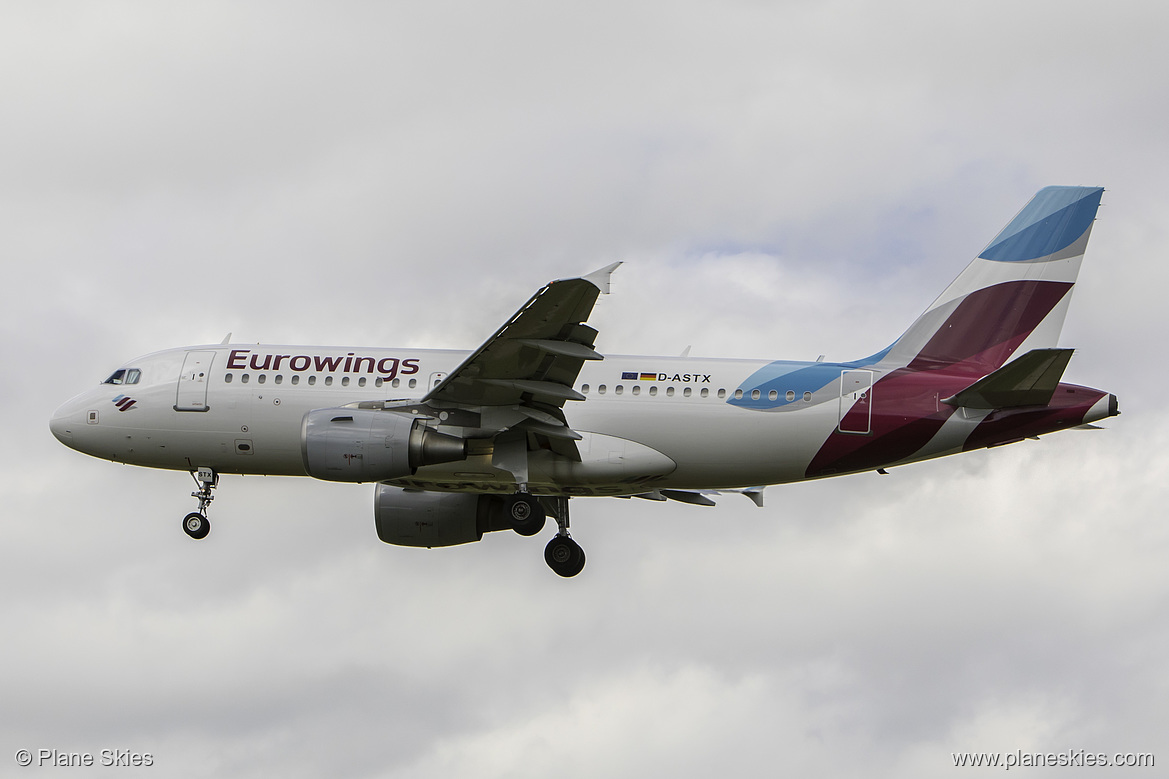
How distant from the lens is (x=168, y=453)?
1441 inches

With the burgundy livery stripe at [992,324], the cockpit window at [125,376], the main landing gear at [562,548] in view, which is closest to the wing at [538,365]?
the main landing gear at [562,548]

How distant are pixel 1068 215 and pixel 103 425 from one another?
26739mm

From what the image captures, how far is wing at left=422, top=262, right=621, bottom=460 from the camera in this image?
94.6 feet

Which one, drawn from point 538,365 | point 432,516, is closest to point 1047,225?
point 538,365

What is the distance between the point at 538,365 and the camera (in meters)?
31.2

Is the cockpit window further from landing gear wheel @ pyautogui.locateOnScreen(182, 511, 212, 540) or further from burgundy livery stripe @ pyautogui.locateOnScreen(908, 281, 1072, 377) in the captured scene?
burgundy livery stripe @ pyautogui.locateOnScreen(908, 281, 1072, 377)

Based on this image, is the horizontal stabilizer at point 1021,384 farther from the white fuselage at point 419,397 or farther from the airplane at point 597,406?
the white fuselage at point 419,397

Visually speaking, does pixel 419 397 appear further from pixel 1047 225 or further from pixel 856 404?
pixel 1047 225

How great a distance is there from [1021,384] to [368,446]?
15387 mm

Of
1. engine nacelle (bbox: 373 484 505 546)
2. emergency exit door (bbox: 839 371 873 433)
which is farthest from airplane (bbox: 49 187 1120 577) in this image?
engine nacelle (bbox: 373 484 505 546)

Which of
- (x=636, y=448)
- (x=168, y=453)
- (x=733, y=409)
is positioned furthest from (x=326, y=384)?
(x=733, y=409)

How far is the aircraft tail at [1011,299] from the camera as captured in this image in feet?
114

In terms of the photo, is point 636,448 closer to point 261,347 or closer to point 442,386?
point 442,386

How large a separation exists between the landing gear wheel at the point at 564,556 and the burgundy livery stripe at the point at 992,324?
10.7 meters
